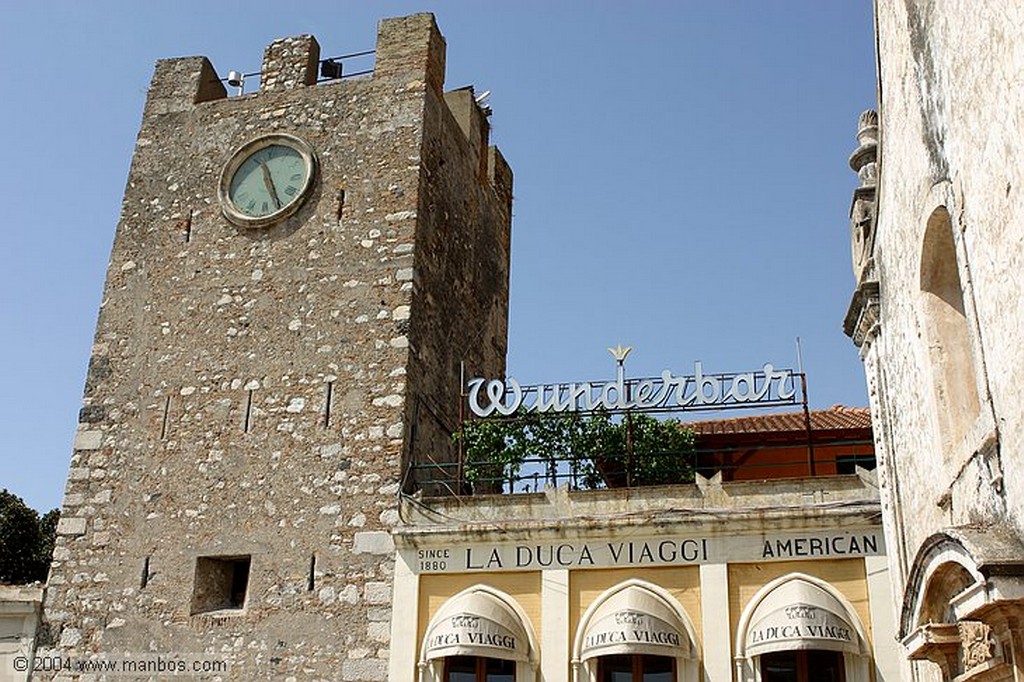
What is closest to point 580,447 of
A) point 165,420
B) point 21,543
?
point 165,420

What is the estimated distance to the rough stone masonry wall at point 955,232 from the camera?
7.22m

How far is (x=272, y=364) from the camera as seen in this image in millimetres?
16312

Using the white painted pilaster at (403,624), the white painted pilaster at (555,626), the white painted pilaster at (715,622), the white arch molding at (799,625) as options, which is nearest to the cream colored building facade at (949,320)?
the white arch molding at (799,625)

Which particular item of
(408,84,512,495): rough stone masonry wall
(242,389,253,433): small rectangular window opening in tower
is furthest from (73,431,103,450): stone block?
(408,84,512,495): rough stone masonry wall

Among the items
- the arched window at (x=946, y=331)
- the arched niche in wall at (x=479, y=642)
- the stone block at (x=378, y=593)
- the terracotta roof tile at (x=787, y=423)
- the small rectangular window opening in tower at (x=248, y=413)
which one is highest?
the terracotta roof tile at (x=787, y=423)

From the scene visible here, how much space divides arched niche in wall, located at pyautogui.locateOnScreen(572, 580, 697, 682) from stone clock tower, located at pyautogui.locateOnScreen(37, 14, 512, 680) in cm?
280

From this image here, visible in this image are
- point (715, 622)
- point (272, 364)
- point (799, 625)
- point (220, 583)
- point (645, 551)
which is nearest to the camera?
point (799, 625)

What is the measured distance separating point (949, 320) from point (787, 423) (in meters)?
10.9

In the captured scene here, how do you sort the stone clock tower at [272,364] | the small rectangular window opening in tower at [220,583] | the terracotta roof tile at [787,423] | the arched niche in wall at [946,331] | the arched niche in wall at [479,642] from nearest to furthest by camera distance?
the arched niche in wall at [946,331], the arched niche in wall at [479,642], the stone clock tower at [272,364], the small rectangular window opening in tower at [220,583], the terracotta roof tile at [787,423]

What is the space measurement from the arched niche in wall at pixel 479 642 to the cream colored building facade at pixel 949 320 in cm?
492

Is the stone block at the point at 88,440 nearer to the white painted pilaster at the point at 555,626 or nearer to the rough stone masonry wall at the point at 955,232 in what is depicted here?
the white painted pilaster at the point at 555,626

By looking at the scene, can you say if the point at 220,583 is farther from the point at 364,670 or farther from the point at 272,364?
the point at 272,364

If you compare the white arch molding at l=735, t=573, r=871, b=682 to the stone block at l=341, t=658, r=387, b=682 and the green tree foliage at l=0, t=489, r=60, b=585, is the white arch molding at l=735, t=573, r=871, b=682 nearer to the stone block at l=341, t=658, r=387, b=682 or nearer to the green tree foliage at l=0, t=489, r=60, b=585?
the stone block at l=341, t=658, r=387, b=682

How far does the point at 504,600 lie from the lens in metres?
14.0
